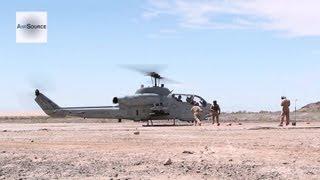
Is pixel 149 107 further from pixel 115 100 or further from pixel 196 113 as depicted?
pixel 196 113

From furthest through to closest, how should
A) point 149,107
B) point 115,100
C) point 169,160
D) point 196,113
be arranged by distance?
point 115,100 < point 149,107 < point 196,113 < point 169,160

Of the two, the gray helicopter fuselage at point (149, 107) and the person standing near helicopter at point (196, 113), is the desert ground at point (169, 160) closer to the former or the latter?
the person standing near helicopter at point (196, 113)

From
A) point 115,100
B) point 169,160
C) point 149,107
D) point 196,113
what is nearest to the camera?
point 169,160

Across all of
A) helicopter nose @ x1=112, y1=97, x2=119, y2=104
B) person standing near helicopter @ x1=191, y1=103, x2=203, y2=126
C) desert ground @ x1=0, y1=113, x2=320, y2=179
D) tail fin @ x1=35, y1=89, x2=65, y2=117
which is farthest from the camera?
tail fin @ x1=35, y1=89, x2=65, y2=117

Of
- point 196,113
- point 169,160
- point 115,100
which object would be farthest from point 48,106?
point 169,160

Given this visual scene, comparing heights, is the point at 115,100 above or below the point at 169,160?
above

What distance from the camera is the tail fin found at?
4297 centimetres

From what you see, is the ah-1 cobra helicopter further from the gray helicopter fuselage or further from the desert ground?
the desert ground

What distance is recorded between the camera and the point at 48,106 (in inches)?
1725

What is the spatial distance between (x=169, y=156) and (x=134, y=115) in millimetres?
25058

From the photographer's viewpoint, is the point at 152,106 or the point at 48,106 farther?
the point at 48,106

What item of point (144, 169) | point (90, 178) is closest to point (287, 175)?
point (144, 169)

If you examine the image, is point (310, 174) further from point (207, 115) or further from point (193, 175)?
point (207, 115)

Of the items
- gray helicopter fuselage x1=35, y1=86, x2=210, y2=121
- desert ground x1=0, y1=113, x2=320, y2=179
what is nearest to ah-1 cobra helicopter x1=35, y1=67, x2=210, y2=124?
gray helicopter fuselage x1=35, y1=86, x2=210, y2=121
